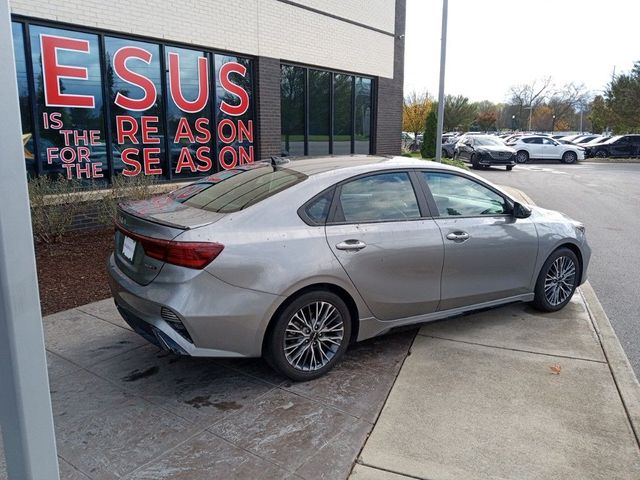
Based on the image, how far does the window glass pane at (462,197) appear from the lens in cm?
468

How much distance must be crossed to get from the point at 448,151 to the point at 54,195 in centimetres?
2821

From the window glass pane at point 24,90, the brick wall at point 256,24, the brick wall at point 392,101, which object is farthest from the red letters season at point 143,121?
the brick wall at point 392,101

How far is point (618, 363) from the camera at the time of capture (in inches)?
170

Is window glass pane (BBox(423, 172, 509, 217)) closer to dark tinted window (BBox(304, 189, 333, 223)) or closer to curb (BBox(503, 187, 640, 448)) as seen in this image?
dark tinted window (BBox(304, 189, 333, 223))

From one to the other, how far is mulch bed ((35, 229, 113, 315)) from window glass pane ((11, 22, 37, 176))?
124 centimetres

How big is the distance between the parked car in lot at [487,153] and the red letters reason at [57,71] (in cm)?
2078

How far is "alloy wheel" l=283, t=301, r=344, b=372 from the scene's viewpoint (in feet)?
12.6

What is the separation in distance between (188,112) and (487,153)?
18.7 metres

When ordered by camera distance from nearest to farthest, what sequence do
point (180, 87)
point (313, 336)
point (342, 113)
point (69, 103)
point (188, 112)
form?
point (313, 336) < point (69, 103) < point (180, 87) < point (188, 112) < point (342, 113)

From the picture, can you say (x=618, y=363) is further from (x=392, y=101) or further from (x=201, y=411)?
(x=392, y=101)

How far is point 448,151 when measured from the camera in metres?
32.6

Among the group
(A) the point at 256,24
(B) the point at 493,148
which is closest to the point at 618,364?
(A) the point at 256,24

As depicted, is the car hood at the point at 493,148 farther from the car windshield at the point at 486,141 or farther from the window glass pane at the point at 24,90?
the window glass pane at the point at 24,90

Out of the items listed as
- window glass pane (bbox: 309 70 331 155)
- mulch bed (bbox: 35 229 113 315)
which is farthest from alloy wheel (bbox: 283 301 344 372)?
window glass pane (bbox: 309 70 331 155)
